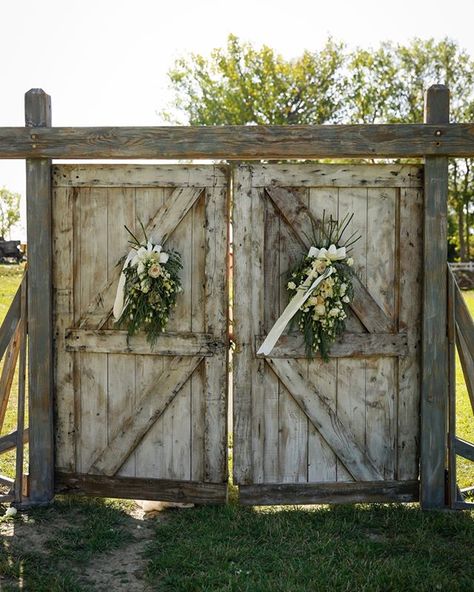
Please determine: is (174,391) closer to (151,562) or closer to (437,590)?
(151,562)

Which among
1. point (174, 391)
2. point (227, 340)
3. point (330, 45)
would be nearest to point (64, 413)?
point (174, 391)

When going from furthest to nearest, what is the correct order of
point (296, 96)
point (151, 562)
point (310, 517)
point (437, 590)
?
point (296, 96), point (310, 517), point (151, 562), point (437, 590)

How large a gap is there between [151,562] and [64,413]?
1.55m

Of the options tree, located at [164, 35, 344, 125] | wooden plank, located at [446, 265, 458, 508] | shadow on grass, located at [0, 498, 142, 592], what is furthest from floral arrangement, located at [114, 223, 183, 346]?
tree, located at [164, 35, 344, 125]

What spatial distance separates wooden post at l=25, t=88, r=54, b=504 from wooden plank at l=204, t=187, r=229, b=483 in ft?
3.96

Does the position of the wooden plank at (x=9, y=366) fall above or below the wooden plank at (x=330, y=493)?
above

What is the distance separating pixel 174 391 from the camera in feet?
18.4

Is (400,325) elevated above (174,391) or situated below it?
above

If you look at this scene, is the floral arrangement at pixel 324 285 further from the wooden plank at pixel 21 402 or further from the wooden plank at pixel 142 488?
the wooden plank at pixel 21 402

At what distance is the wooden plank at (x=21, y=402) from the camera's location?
5582 millimetres

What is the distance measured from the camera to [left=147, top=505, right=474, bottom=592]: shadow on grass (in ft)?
14.3

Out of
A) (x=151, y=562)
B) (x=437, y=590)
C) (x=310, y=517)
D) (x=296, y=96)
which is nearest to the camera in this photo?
(x=437, y=590)

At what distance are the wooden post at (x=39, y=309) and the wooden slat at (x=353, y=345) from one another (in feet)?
5.38

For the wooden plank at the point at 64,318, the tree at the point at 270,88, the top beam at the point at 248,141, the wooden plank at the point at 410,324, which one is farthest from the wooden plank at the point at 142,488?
the tree at the point at 270,88
